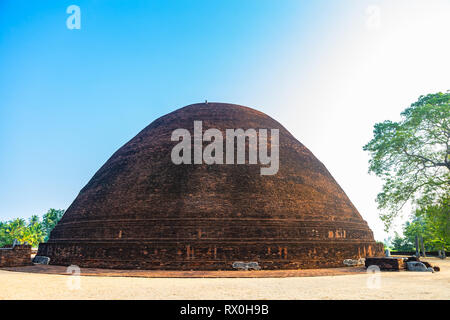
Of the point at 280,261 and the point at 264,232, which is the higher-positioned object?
the point at 264,232

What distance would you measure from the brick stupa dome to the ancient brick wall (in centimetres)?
99

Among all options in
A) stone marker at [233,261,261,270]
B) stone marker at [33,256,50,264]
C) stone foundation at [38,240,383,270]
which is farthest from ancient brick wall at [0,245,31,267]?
stone marker at [233,261,261,270]

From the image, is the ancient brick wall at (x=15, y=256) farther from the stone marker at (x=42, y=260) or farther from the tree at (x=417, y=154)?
the tree at (x=417, y=154)

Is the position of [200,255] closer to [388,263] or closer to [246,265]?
[246,265]

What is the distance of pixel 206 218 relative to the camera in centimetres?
1312

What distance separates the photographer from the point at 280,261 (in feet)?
41.1

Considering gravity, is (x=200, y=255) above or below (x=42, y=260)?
above

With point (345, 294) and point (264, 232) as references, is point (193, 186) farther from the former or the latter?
point (345, 294)

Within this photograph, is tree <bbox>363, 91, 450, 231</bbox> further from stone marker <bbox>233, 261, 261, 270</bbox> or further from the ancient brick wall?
the ancient brick wall

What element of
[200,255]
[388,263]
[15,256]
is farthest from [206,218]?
[15,256]

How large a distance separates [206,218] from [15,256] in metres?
9.41

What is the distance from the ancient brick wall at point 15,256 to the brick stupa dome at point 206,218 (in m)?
0.99
